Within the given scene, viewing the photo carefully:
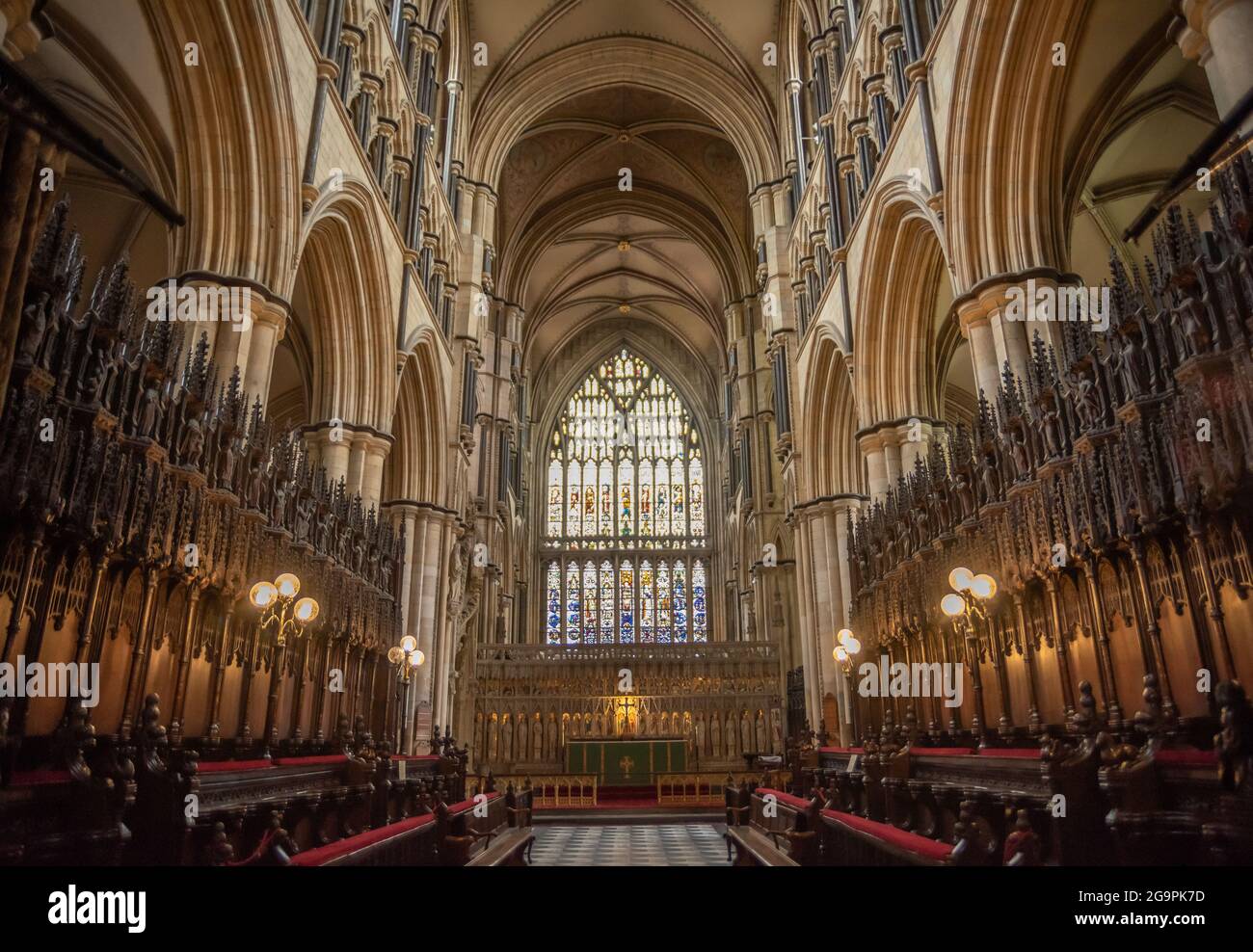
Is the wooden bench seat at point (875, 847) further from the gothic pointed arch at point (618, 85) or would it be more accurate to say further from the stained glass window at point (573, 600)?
the stained glass window at point (573, 600)

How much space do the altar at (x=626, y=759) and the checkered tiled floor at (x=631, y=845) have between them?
17.6 ft

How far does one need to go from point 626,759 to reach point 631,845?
8737 mm

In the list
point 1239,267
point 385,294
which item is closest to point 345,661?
point 385,294

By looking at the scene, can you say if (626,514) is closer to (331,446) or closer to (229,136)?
(331,446)

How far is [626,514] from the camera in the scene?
34.5 m

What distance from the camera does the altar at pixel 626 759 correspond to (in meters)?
18.6

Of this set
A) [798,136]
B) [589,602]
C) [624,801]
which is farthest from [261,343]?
[589,602]

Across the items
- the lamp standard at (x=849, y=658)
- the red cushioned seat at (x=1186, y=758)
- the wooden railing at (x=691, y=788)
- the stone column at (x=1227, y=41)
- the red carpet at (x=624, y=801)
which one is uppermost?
the stone column at (x=1227, y=41)

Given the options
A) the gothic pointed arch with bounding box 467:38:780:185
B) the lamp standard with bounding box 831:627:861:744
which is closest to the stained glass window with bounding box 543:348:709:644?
the gothic pointed arch with bounding box 467:38:780:185

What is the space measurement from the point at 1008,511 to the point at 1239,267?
343 centimetres

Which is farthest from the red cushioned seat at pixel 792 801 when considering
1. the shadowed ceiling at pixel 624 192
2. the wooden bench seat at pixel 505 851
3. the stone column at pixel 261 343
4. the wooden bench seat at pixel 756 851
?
the shadowed ceiling at pixel 624 192

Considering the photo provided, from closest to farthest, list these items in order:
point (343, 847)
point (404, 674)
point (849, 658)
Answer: point (343, 847) < point (849, 658) < point (404, 674)

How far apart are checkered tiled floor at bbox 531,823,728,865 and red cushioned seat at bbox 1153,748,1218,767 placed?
4.76 meters

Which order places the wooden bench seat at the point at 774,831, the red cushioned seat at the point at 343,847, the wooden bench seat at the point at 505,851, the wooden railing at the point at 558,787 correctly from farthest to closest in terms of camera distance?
the wooden railing at the point at 558,787 → the wooden bench seat at the point at 505,851 → the wooden bench seat at the point at 774,831 → the red cushioned seat at the point at 343,847
